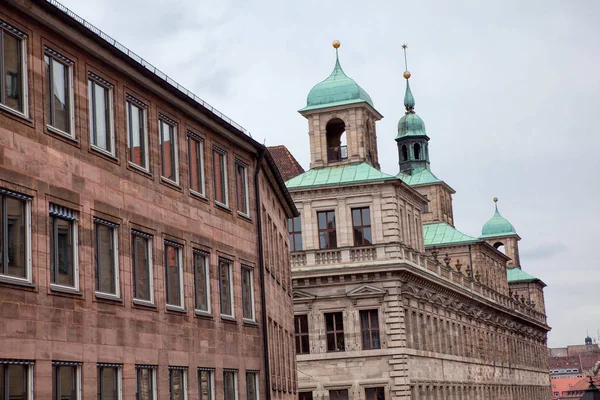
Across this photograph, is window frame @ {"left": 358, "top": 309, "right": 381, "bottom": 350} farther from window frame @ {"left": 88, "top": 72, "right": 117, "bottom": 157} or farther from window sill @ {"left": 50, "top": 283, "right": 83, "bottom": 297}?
window sill @ {"left": 50, "top": 283, "right": 83, "bottom": 297}

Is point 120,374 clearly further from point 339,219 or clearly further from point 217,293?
point 339,219

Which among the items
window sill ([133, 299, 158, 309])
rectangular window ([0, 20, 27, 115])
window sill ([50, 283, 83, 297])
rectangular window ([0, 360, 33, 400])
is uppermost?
rectangular window ([0, 20, 27, 115])

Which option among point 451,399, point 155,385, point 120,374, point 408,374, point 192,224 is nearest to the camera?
point 120,374

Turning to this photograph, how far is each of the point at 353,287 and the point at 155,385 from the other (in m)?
42.5

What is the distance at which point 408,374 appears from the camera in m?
73.1

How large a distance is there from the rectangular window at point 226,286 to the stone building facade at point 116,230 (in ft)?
0.22

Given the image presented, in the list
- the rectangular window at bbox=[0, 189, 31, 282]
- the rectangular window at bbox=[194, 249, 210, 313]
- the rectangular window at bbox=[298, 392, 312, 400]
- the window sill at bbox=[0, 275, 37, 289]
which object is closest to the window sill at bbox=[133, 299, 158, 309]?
the rectangular window at bbox=[194, 249, 210, 313]

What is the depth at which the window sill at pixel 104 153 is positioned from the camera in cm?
2936

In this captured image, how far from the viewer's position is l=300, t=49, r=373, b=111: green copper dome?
264 ft

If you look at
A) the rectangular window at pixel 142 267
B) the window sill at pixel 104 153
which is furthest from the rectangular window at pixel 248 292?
the window sill at pixel 104 153

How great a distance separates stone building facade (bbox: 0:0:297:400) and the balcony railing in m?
37.2

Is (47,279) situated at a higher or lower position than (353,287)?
lower

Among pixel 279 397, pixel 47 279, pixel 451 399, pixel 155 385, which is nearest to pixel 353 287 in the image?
pixel 451 399

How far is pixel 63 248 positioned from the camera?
27453 mm
